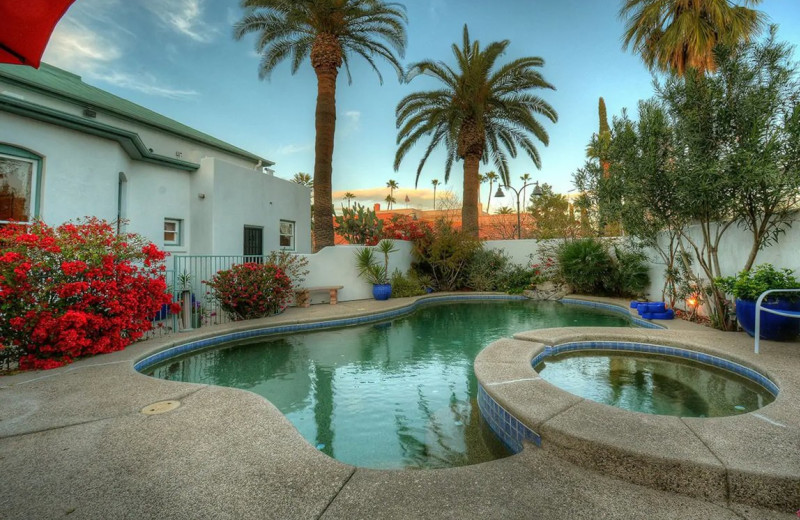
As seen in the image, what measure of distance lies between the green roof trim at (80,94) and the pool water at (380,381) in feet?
18.3

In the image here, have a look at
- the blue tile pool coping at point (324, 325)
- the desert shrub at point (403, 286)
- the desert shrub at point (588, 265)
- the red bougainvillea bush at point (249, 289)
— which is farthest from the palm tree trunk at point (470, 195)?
the red bougainvillea bush at point (249, 289)

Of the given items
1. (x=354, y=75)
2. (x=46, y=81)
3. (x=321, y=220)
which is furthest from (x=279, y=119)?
(x=46, y=81)

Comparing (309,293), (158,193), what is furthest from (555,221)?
(158,193)

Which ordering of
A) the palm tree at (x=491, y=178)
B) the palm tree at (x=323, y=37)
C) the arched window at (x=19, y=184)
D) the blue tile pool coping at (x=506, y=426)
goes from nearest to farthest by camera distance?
the blue tile pool coping at (x=506, y=426)
the arched window at (x=19, y=184)
the palm tree at (x=323, y=37)
the palm tree at (x=491, y=178)

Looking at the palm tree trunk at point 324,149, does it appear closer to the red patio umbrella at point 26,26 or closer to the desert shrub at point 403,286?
the desert shrub at point 403,286

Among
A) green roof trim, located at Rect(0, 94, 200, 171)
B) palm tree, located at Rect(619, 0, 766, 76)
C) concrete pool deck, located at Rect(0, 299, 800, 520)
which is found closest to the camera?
concrete pool deck, located at Rect(0, 299, 800, 520)

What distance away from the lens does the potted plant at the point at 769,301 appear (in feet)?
17.4

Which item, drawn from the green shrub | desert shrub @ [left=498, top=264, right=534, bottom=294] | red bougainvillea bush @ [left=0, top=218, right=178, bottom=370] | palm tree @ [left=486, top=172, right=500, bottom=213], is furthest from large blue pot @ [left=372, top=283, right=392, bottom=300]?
palm tree @ [left=486, top=172, right=500, bottom=213]

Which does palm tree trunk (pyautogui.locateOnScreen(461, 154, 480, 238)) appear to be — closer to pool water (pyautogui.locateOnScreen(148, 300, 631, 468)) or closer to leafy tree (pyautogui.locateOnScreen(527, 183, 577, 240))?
leafy tree (pyautogui.locateOnScreen(527, 183, 577, 240))

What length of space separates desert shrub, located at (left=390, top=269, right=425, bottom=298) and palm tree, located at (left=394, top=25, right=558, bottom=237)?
3.62 m

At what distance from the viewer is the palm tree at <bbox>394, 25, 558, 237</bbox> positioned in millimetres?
14055

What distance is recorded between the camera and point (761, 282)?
18.0ft

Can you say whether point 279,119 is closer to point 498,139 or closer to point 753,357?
point 498,139

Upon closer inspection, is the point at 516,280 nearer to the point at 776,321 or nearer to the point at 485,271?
the point at 485,271
